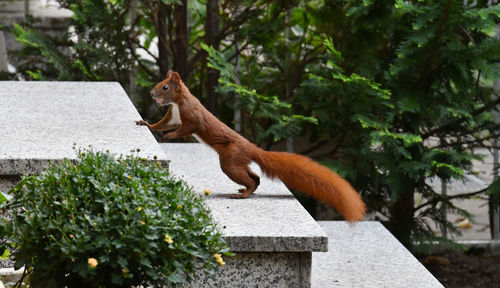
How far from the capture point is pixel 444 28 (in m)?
4.76

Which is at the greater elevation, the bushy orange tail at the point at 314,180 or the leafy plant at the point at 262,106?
the leafy plant at the point at 262,106

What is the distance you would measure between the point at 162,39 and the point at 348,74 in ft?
4.36

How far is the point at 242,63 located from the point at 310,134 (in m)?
0.71

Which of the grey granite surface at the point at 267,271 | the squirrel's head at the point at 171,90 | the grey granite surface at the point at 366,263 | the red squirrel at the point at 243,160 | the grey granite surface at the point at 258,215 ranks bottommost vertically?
the grey granite surface at the point at 366,263

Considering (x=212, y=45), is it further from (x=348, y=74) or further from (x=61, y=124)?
(x=61, y=124)

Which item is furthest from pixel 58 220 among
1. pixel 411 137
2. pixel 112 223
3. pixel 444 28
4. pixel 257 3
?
pixel 257 3

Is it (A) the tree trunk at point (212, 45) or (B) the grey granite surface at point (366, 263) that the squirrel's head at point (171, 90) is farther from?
(A) the tree trunk at point (212, 45)

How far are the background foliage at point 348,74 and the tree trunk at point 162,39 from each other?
10 millimetres

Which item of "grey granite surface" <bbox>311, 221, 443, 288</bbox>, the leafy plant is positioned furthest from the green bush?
the leafy plant

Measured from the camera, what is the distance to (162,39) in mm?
5637

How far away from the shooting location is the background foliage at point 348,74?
189 inches

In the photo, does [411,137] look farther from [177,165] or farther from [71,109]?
[71,109]

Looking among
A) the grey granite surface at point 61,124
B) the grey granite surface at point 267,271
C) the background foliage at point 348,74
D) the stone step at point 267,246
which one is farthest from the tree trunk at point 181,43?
the grey granite surface at point 267,271

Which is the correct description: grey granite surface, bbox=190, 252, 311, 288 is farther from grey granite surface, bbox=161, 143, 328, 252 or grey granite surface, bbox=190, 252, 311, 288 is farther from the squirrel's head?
the squirrel's head
